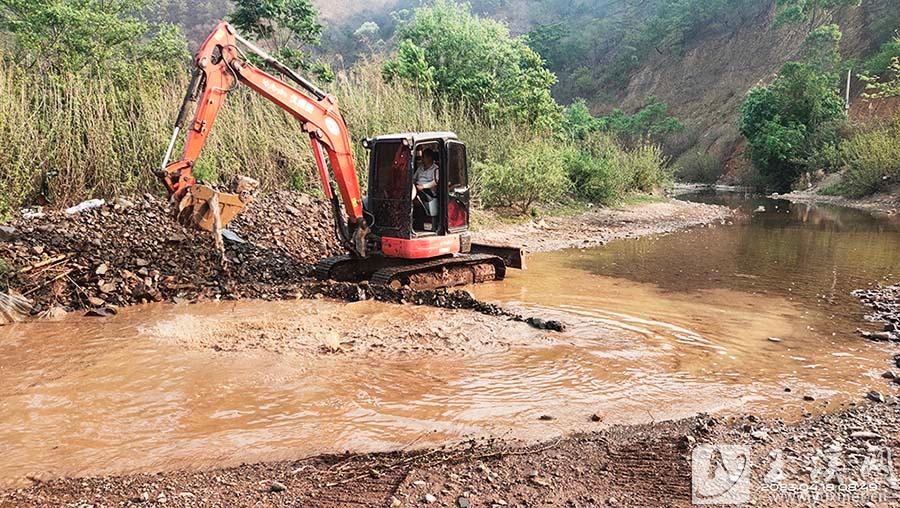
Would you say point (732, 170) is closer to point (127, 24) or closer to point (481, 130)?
point (481, 130)

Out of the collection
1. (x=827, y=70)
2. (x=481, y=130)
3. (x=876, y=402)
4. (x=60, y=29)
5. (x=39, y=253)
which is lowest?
(x=876, y=402)

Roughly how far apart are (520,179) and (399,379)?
10894 millimetres

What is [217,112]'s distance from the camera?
7.45 m

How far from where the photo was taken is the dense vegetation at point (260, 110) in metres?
10.1

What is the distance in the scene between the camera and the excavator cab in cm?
826

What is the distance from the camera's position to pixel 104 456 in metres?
3.86

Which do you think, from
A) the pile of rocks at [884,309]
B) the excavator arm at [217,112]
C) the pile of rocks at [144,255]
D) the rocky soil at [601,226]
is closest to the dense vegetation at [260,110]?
the rocky soil at [601,226]

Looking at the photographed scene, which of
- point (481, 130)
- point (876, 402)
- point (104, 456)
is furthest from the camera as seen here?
point (481, 130)

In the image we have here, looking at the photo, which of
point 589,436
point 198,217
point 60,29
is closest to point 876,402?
point 589,436

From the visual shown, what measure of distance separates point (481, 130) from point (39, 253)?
11505 mm

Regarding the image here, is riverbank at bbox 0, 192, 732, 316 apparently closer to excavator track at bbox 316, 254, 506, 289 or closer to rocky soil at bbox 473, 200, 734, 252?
excavator track at bbox 316, 254, 506, 289

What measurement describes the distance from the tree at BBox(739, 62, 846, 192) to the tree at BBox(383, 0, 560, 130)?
49.2 feet

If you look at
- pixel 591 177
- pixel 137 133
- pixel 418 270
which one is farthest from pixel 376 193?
pixel 591 177

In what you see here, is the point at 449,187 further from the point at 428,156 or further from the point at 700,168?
the point at 700,168
